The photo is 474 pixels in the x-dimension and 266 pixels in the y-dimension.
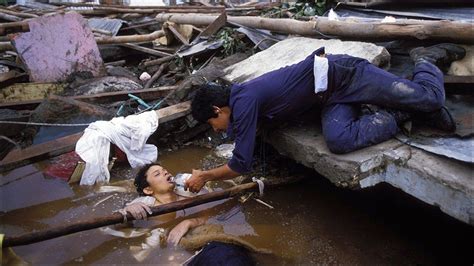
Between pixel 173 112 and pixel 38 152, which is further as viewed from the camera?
pixel 173 112

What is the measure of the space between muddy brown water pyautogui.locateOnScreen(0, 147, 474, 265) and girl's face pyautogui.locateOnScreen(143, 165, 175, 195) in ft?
1.20

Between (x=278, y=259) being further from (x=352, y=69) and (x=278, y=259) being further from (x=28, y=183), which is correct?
(x=28, y=183)

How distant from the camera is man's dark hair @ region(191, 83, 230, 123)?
363 centimetres

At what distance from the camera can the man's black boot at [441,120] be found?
3.20 metres

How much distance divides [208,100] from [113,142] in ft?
6.02

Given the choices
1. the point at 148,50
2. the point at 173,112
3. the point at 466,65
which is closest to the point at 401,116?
Answer: the point at 466,65

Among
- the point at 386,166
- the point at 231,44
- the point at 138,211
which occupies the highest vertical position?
the point at 231,44

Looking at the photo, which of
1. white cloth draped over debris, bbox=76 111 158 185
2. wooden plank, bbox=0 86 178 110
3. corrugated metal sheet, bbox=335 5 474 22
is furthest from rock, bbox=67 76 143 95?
corrugated metal sheet, bbox=335 5 474 22

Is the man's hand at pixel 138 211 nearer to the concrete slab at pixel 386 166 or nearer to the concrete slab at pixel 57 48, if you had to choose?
the concrete slab at pixel 386 166

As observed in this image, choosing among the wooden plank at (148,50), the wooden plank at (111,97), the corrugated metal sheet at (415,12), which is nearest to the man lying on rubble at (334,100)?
the corrugated metal sheet at (415,12)

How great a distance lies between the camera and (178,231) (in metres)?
3.77

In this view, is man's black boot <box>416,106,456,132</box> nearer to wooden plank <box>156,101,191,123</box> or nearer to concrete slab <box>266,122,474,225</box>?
concrete slab <box>266,122,474,225</box>

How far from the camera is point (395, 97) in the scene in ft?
11.4

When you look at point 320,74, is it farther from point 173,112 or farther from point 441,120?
point 173,112
